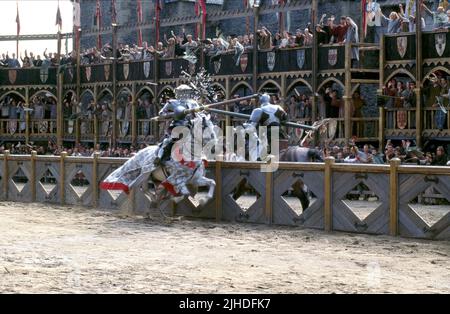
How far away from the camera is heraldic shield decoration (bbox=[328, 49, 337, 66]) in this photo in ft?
86.2

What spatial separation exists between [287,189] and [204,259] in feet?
13.1

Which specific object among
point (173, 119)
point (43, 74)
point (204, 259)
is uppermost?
point (43, 74)

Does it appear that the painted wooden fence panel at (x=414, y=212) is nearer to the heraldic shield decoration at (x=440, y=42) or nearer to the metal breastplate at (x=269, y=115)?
the metal breastplate at (x=269, y=115)

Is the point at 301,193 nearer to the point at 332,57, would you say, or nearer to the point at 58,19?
the point at 332,57

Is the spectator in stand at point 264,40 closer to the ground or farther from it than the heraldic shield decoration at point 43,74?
farther from it

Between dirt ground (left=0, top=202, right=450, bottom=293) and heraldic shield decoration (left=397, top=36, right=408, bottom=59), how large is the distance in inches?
398

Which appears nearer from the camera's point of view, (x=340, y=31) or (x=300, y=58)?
(x=340, y=31)

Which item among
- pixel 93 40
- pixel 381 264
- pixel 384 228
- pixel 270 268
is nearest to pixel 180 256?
pixel 270 268

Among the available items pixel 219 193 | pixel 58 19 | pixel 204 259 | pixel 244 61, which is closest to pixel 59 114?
pixel 244 61

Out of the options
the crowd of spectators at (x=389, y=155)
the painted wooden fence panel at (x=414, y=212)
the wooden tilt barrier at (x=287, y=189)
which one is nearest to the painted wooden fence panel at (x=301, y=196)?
the wooden tilt barrier at (x=287, y=189)

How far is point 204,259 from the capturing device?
11844mm

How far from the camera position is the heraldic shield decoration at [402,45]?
2431 centimetres

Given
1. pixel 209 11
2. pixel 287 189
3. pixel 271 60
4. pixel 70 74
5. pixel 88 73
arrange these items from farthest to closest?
pixel 209 11 → pixel 70 74 → pixel 88 73 → pixel 271 60 → pixel 287 189

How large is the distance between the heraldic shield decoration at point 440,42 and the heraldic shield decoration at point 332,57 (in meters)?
3.38
